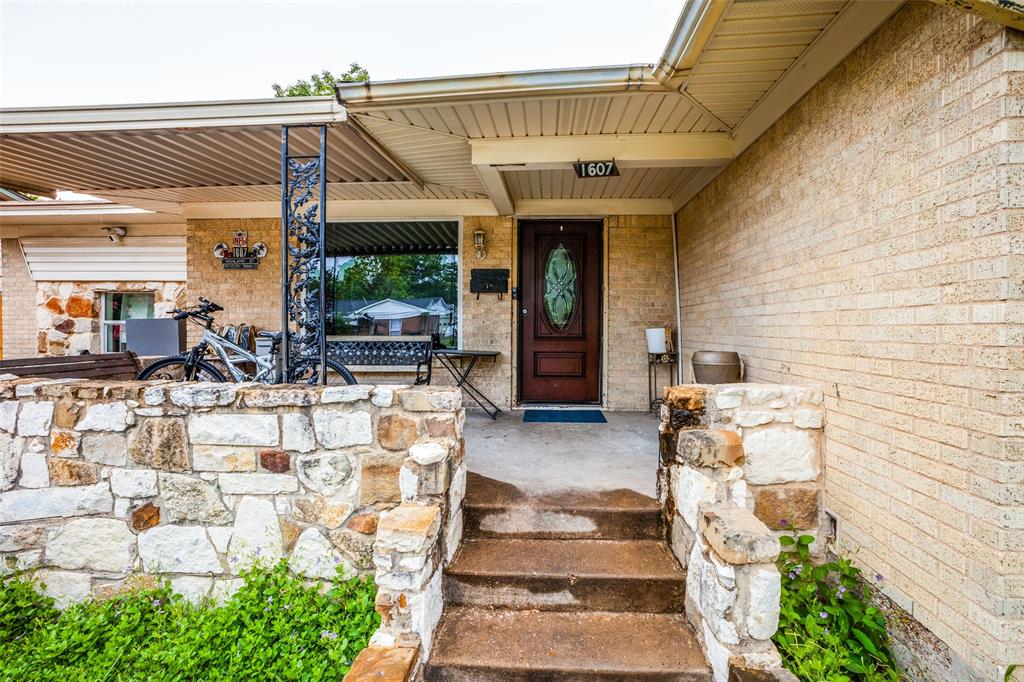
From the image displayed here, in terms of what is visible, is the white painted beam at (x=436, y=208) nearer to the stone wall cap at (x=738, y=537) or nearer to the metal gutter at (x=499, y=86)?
the metal gutter at (x=499, y=86)

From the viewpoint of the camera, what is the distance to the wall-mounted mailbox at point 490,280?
4.46 m

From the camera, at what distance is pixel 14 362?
9.06 ft

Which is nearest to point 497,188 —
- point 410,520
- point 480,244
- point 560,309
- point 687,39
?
point 480,244

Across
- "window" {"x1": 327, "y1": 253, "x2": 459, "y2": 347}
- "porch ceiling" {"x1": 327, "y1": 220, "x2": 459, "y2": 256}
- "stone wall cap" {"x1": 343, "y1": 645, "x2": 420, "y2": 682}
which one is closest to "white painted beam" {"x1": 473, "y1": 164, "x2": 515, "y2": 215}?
"porch ceiling" {"x1": 327, "y1": 220, "x2": 459, "y2": 256}

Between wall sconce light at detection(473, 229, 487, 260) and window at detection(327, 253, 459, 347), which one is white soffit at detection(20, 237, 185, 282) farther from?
wall sconce light at detection(473, 229, 487, 260)

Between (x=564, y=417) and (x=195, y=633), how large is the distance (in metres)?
2.99

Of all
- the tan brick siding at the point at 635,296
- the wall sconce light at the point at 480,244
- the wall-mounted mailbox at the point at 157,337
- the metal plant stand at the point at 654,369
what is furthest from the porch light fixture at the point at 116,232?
the metal plant stand at the point at 654,369

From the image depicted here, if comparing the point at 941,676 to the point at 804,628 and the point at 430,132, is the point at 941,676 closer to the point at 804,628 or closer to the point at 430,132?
the point at 804,628

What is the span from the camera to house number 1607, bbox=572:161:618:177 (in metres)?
3.08

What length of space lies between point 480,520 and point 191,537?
152 cm

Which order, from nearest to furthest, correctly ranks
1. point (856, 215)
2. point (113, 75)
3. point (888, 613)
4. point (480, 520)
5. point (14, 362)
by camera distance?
point (888, 613), point (856, 215), point (480, 520), point (14, 362), point (113, 75)

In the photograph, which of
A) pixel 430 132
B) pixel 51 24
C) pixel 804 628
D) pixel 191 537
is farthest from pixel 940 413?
Result: pixel 51 24

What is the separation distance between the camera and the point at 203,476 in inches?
84.6

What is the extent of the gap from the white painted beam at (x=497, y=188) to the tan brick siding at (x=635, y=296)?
1132 millimetres
